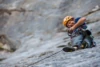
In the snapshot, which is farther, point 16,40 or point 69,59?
point 16,40

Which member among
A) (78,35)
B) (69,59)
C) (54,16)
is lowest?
(69,59)

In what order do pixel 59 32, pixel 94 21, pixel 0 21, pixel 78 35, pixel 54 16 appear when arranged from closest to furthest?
pixel 78 35 → pixel 94 21 → pixel 59 32 → pixel 54 16 → pixel 0 21

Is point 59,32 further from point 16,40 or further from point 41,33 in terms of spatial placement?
point 16,40

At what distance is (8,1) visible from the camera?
15.8 metres

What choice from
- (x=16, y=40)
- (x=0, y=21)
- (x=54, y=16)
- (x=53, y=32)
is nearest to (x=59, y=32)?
(x=53, y=32)

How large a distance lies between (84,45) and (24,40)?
6167 mm

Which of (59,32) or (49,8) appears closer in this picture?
(59,32)

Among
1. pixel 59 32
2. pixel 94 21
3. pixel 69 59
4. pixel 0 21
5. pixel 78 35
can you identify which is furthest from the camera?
pixel 0 21

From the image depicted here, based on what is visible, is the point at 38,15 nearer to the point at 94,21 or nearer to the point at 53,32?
the point at 53,32

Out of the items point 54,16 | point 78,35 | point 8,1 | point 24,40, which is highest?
point 8,1

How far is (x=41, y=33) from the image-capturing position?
12930mm

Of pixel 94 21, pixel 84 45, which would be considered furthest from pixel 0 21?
pixel 84 45

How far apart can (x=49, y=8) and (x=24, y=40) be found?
2021 millimetres

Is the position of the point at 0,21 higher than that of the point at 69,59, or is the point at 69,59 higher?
the point at 0,21
